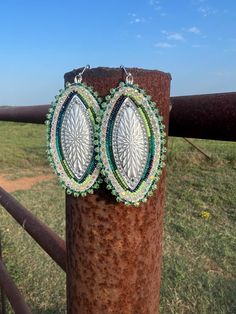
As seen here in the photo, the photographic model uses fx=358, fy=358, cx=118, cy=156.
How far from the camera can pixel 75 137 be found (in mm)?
532

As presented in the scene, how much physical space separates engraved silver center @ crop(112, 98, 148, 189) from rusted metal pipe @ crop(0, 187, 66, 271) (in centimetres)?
31

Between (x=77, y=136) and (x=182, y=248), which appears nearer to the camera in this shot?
(x=77, y=136)

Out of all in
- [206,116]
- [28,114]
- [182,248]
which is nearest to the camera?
[206,116]

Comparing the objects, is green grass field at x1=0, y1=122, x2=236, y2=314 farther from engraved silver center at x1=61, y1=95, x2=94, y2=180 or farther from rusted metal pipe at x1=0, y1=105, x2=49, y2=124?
engraved silver center at x1=61, y1=95, x2=94, y2=180

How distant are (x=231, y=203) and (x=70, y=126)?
509cm

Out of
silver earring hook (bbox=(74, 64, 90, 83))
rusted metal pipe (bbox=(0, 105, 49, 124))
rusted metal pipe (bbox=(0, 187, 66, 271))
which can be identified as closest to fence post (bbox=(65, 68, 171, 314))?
silver earring hook (bbox=(74, 64, 90, 83))

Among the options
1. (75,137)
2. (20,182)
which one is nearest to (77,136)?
(75,137)

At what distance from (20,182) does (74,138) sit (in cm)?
757

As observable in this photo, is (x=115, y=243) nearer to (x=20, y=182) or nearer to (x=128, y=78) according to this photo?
(x=128, y=78)

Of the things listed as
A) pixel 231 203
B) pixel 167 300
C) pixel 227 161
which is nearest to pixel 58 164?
pixel 167 300

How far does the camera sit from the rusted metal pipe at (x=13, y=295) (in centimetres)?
99

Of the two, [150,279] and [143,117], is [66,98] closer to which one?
[143,117]

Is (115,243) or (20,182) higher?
(115,243)

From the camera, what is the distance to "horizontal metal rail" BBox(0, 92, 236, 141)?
0.41 meters
